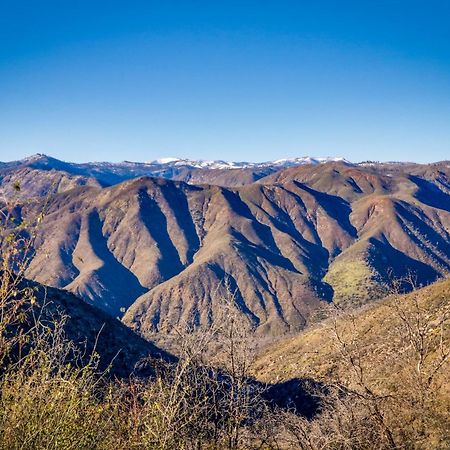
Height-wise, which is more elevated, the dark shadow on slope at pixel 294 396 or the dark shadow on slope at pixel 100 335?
the dark shadow on slope at pixel 100 335

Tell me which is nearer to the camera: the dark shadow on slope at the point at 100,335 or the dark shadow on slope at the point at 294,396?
the dark shadow on slope at the point at 100,335

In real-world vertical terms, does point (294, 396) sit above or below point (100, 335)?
below

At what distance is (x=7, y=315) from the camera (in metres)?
6.17

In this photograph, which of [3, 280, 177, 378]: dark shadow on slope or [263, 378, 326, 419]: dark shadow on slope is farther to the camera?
[263, 378, 326, 419]: dark shadow on slope

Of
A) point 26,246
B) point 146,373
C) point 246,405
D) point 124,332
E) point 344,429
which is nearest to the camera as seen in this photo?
point 26,246

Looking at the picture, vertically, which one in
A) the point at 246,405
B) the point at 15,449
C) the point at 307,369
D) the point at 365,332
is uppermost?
the point at 15,449

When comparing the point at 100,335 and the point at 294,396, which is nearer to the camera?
the point at 100,335

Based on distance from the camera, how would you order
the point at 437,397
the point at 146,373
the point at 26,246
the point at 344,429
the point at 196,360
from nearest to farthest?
the point at 26,246, the point at 196,360, the point at 344,429, the point at 437,397, the point at 146,373

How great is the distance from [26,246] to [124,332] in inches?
2289

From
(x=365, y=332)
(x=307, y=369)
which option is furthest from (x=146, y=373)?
(x=365, y=332)

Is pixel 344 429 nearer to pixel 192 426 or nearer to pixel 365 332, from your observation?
pixel 192 426

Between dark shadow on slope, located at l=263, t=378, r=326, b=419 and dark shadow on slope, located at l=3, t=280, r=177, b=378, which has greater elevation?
dark shadow on slope, located at l=3, t=280, r=177, b=378

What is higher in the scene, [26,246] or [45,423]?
[26,246]

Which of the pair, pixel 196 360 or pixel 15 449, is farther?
pixel 196 360
